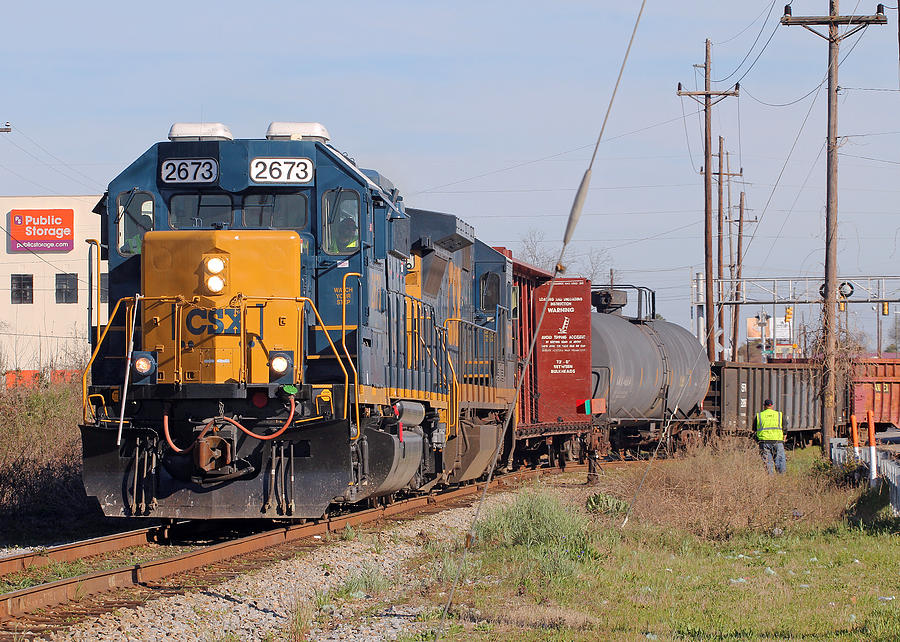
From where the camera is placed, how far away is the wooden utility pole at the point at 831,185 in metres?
23.0

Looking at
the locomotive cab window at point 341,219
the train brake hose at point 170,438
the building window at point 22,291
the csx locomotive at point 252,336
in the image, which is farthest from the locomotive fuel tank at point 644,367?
the building window at point 22,291

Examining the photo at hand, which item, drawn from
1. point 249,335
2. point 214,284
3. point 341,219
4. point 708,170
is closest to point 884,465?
point 341,219

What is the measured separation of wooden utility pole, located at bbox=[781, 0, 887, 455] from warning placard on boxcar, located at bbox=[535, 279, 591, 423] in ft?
18.4

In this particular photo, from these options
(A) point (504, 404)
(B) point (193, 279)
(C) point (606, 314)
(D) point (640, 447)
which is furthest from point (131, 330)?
(D) point (640, 447)

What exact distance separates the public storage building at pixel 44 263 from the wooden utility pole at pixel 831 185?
38.4m

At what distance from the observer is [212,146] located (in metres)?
11.3

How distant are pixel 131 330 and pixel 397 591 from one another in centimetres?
388

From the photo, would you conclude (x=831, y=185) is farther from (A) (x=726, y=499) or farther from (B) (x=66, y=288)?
(B) (x=66, y=288)

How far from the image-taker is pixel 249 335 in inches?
416

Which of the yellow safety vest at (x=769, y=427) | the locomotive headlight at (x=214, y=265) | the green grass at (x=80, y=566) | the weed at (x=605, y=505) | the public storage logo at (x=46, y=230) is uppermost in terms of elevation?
the public storage logo at (x=46, y=230)

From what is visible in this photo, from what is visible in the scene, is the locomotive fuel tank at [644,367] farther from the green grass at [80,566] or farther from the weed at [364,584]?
the weed at [364,584]

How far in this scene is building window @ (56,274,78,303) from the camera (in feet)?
173

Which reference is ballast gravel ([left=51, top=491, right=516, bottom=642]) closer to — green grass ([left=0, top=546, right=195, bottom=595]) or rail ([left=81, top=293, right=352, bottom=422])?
green grass ([left=0, top=546, right=195, bottom=595])

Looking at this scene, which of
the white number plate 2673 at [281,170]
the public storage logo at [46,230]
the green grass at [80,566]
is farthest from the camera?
the public storage logo at [46,230]
